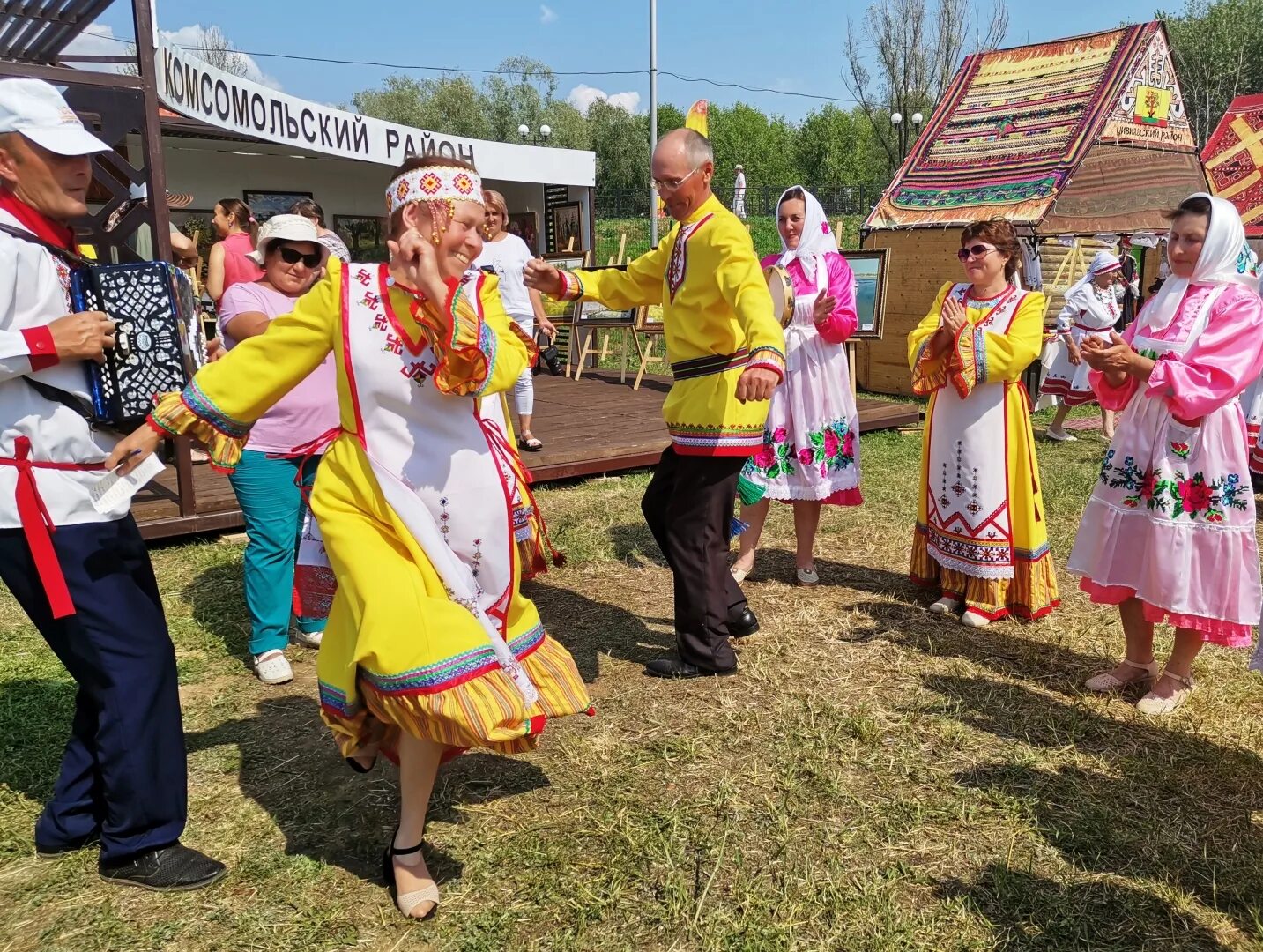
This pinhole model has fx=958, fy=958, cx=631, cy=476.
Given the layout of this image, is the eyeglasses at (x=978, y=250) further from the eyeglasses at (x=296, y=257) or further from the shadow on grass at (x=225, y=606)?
the shadow on grass at (x=225, y=606)

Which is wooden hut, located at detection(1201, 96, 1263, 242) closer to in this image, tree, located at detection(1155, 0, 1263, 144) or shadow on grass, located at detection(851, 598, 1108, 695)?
shadow on grass, located at detection(851, 598, 1108, 695)

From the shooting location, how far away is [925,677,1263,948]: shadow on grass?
278 centimetres

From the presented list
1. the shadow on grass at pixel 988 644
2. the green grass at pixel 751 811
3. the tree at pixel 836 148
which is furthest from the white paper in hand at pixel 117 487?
the tree at pixel 836 148

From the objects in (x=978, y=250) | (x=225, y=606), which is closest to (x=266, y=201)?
(x=225, y=606)

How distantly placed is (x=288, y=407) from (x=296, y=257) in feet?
2.10

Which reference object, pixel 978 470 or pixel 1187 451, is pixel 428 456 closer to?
pixel 1187 451

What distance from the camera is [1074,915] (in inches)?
102

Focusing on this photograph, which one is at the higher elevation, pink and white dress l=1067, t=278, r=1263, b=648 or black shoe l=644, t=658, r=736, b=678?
pink and white dress l=1067, t=278, r=1263, b=648

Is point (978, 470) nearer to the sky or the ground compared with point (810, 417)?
nearer to the ground

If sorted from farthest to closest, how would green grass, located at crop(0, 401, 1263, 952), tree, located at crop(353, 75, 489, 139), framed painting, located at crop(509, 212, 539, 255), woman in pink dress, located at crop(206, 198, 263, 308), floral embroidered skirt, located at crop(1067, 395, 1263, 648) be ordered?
tree, located at crop(353, 75, 489, 139), framed painting, located at crop(509, 212, 539, 255), woman in pink dress, located at crop(206, 198, 263, 308), floral embroidered skirt, located at crop(1067, 395, 1263, 648), green grass, located at crop(0, 401, 1263, 952)

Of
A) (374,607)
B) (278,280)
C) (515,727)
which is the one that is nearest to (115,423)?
(374,607)

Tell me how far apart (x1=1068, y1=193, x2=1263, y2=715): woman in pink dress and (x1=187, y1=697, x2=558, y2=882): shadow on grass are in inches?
96.7

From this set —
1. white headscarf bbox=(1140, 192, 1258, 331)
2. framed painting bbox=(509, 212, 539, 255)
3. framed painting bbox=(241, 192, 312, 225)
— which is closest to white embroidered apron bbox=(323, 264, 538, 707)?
white headscarf bbox=(1140, 192, 1258, 331)

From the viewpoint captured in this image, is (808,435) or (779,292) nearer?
(779,292)
